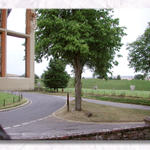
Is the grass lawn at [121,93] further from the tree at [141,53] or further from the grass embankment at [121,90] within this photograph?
the tree at [141,53]

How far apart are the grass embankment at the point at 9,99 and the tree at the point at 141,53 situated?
254 centimetres

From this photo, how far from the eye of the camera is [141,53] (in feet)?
15.1

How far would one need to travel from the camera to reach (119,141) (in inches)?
144

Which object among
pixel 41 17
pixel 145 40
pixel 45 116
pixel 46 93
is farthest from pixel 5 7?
pixel 145 40

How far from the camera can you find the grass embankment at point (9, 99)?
411cm

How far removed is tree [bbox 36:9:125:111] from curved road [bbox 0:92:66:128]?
0.64 m

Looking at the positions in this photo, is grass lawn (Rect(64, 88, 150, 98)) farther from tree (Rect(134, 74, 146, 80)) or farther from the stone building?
the stone building

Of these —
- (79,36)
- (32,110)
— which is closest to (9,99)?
(32,110)

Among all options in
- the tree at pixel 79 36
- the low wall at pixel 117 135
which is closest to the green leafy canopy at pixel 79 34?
the tree at pixel 79 36

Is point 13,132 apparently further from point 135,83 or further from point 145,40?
point 145,40

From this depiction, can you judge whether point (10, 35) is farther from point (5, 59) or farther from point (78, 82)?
point (78, 82)

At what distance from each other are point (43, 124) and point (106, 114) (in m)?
1.44
